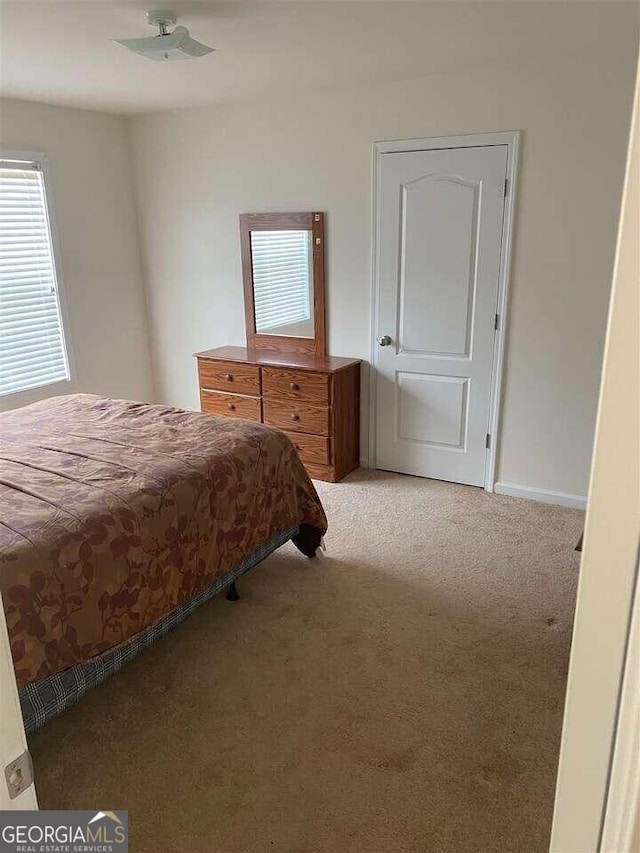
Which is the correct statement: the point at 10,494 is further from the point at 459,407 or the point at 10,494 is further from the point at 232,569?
the point at 459,407

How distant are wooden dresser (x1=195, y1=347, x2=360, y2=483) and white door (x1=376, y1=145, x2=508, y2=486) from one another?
0.26 metres

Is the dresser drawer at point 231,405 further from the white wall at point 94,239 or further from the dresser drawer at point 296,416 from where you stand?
the white wall at point 94,239

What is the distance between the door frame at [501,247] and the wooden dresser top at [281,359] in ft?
0.97

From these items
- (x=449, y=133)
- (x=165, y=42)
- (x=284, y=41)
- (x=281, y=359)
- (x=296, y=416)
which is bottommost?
(x=296, y=416)

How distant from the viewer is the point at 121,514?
213 cm

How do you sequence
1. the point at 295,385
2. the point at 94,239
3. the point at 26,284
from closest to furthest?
the point at 295,385, the point at 26,284, the point at 94,239

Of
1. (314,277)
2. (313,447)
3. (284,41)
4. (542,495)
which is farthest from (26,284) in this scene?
(542,495)

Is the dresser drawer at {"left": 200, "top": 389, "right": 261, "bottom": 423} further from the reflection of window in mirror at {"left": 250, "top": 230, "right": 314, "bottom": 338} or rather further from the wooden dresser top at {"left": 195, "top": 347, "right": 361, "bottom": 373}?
the reflection of window in mirror at {"left": 250, "top": 230, "right": 314, "bottom": 338}

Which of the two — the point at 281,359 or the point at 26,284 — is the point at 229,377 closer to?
the point at 281,359

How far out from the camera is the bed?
186 cm

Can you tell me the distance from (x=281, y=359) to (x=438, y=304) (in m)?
1.12

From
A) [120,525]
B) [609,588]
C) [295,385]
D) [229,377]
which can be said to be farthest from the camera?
[229,377]

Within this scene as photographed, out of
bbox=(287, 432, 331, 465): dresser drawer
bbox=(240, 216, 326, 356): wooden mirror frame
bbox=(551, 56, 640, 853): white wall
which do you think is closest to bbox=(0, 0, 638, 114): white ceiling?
bbox=(240, 216, 326, 356): wooden mirror frame

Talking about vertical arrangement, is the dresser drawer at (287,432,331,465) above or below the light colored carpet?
above
